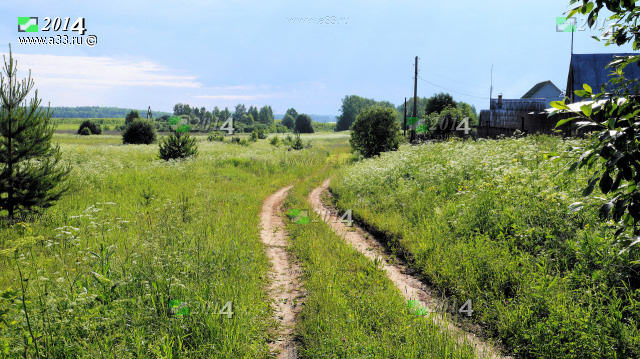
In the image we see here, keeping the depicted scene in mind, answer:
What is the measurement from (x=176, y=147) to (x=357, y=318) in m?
25.2

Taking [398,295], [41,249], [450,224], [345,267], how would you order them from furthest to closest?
1. [450,224]
2. [41,249]
3. [345,267]
4. [398,295]

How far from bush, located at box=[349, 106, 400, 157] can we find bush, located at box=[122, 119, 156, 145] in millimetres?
35214

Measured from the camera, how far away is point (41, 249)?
7680mm

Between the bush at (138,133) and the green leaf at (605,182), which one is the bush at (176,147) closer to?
the bush at (138,133)

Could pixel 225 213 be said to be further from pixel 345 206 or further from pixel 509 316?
pixel 509 316

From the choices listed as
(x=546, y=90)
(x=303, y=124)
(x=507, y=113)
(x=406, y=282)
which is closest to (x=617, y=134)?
(x=406, y=282)

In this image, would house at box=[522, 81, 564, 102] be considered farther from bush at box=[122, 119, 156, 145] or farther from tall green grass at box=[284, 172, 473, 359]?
bush at box=[122, 119, 156, 145]

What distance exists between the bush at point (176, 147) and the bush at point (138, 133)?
27016 mm

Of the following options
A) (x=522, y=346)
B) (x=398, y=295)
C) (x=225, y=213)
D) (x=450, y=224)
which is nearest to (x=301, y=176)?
(x=225, y=213)

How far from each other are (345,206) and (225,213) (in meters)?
4.54

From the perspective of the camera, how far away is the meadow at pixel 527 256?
4.38 metres

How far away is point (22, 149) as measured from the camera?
10555 mm

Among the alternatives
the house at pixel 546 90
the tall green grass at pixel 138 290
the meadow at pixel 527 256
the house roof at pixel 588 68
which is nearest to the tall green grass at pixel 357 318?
the tall green grass at pixel 138 290

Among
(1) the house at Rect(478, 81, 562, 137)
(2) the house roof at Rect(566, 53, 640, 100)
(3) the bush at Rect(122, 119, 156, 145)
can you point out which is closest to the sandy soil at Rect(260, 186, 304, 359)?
(1) the house at Rect(478, 81, 562, 137)
